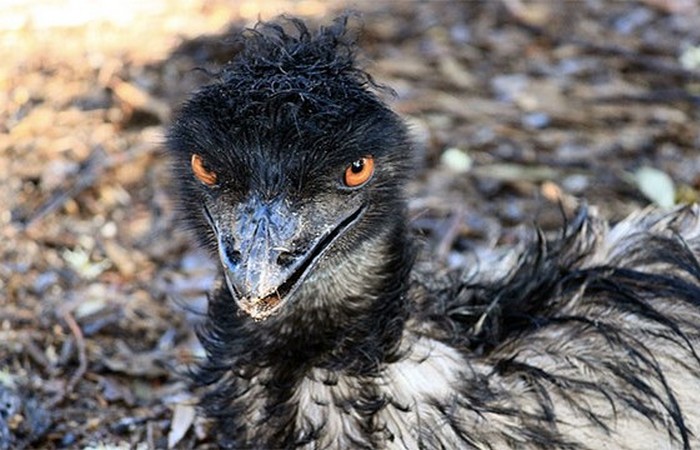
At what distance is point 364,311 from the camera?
153 inches

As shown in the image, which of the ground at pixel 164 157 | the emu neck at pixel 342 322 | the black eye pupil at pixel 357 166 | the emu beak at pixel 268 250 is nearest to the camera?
the emu beak at pixel 268 250

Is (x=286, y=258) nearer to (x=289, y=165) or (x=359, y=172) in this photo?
(x=289, y=165)

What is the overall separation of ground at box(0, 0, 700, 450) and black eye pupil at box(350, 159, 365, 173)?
114 cm

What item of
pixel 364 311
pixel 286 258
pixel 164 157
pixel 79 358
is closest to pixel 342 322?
pixel 364 311

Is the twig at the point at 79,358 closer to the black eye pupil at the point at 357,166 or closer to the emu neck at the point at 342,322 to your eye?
the emu neck at the point at 342,322

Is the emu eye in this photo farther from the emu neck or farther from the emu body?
the emu neck

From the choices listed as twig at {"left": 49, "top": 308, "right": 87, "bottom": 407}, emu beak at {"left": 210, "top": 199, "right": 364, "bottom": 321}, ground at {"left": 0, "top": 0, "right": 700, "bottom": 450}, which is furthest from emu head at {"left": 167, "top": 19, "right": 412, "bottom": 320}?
twig at {"left": 49, "top": 308, "right": 87, "bottom": 407}

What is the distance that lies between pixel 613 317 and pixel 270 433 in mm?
1162

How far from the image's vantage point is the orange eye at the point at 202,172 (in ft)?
12.0

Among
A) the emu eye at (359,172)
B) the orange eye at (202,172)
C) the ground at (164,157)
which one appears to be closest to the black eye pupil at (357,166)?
the emu eye at (359,172)

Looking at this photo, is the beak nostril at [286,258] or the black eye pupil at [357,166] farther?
the black eye pupil at [357,166]

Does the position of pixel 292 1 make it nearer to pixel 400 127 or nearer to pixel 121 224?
pixel 121 224

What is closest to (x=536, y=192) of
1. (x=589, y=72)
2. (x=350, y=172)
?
(x=589, y=72)

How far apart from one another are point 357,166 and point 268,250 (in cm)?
41
